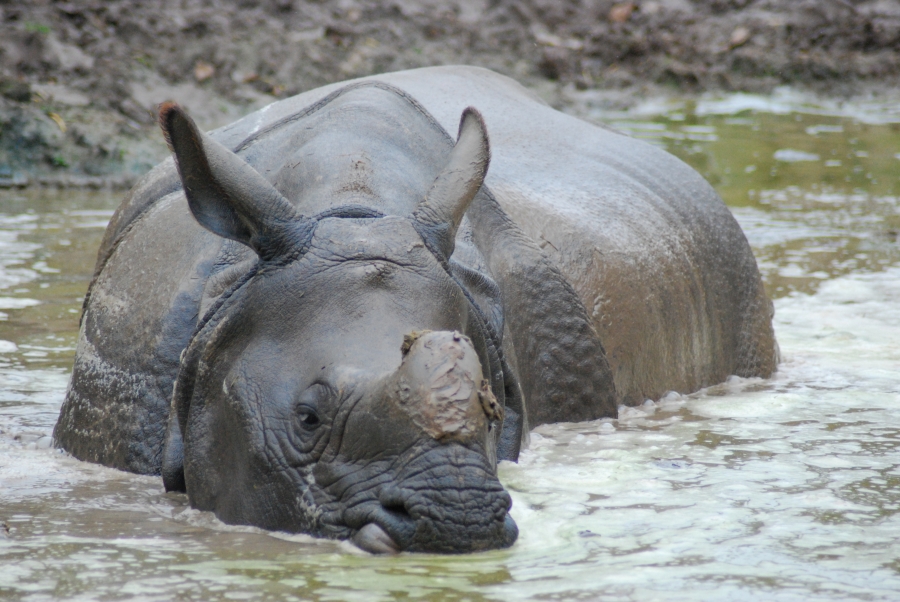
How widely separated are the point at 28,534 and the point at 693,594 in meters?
1.70

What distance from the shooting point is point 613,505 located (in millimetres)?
3801

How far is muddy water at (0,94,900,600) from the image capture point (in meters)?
3.02

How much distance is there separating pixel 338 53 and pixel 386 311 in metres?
12.3

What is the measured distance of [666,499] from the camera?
12.7 ft

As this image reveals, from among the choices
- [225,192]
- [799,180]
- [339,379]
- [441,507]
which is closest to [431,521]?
[441,507]

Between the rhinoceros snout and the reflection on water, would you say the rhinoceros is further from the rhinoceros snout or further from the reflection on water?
the reflection on water

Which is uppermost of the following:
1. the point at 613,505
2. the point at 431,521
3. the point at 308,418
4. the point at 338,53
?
the point at 338,53

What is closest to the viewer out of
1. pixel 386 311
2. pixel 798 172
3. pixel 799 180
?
pixel 386 311

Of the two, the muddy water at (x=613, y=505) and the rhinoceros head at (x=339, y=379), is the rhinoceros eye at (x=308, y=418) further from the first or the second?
the muddy water at (x=613, y=505)

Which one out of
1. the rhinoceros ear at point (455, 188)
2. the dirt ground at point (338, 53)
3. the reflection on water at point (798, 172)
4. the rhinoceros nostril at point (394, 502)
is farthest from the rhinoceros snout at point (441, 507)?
the dirt ground at point (338, 53)

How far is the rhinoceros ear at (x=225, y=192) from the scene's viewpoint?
350cm

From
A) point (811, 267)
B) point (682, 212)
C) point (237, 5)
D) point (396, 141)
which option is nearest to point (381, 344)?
point (396, 141)

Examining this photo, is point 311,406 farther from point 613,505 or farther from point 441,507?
point 613,505

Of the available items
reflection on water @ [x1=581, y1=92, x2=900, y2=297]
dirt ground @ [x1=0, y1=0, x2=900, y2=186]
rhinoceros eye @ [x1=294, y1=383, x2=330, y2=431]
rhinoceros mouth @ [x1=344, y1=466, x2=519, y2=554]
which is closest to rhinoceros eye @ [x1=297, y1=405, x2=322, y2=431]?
rhinoceros eye @ [x1=294, y1=383, x2=330, y2=431]
